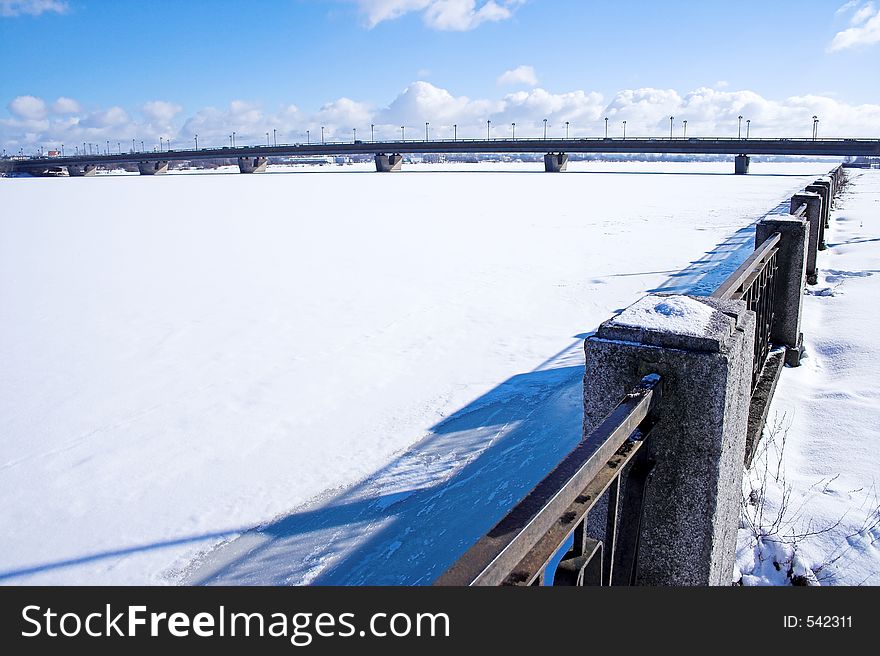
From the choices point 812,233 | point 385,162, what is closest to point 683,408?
point 812,233

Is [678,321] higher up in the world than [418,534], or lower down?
higher up

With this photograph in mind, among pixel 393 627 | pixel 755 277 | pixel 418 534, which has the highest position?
pixel 755 277

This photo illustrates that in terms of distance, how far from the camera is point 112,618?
1996 millimetres

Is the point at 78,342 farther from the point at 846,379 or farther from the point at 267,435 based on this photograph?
the point at 846,379

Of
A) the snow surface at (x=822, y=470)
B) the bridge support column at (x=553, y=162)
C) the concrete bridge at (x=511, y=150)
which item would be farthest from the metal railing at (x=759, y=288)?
the bridge support column at (x=553, y=162)

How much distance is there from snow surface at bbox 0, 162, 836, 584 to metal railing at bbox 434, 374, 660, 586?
210 cm

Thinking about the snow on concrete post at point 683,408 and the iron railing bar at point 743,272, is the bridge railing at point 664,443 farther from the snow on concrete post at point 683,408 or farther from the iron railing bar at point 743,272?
the iron railing bar at point 743,272

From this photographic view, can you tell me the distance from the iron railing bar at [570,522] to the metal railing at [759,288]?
1856mm

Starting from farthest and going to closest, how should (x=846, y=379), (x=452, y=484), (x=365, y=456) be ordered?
1. (x=846, y=379)
2. (x=365, y=456)
3. (x=452, y=484)

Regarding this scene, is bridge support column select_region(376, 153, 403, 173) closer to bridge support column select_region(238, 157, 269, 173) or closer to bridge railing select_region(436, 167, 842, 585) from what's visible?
bridge support column select_region(238, 157, 269, 173)

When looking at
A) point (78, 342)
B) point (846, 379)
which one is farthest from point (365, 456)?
point (78, 342)

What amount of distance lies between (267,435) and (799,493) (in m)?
4.51

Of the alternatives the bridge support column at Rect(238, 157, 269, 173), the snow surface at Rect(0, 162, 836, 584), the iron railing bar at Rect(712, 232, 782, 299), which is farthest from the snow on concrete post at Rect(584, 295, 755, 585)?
the bridge support column at Rect(238, 157, 269, 173)

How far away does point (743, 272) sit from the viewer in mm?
4328
